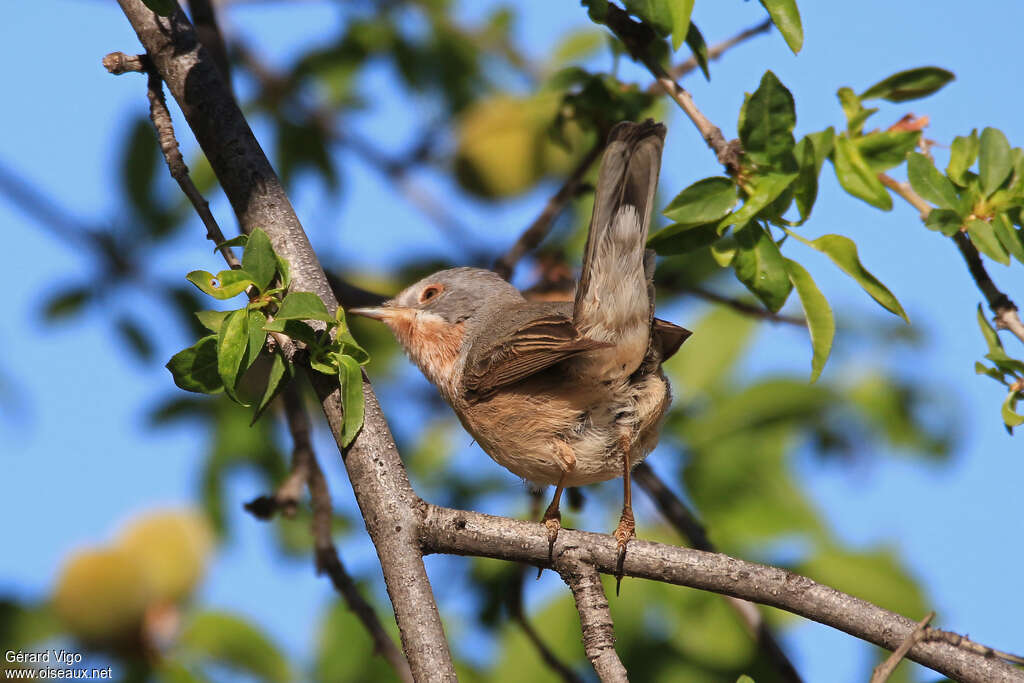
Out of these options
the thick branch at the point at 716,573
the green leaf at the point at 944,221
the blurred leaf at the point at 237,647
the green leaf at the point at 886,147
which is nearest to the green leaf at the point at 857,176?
the green leaf at the point at 886,147

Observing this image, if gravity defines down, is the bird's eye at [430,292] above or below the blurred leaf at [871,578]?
above

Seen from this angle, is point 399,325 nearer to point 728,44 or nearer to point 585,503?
point 585,503

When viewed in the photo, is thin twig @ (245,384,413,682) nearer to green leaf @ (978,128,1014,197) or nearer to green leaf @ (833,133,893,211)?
green leaf @ (833,133,893,211)

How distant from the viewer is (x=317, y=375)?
295 cm

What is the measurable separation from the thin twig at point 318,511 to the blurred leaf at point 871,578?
5.69 feet

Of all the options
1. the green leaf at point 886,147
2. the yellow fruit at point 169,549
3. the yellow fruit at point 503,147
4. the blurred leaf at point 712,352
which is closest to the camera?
the green leaf at point 886,147

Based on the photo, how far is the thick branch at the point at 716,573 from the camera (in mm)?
2658

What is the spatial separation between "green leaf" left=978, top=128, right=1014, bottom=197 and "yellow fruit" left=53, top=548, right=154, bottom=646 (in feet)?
12.1

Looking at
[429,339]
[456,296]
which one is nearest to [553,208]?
[456,296]

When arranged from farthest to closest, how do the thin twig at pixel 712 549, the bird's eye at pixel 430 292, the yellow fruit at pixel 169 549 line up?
the bird's eye at pixel 430 292 → the yellow fruit at pixel 169 549 → the thin twig at pixel 712 549

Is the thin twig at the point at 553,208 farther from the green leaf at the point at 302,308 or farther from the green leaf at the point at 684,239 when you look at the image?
the green leaf at the point at 302,308

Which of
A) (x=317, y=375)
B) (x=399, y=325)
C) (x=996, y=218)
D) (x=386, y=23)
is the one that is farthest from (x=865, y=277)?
(x=386, y=23)

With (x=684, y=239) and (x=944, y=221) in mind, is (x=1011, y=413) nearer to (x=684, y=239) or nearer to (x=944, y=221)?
(x=944, y=221)

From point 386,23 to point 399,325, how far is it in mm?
1932
